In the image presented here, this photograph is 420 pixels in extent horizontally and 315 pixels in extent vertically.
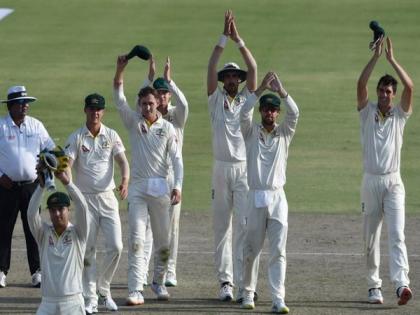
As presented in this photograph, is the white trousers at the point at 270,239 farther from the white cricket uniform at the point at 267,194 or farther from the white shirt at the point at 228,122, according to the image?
the white shirt at the point at 228,122

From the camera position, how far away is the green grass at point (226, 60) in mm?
22531

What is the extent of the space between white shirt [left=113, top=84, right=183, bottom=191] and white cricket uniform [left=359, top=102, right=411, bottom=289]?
7.05 feet

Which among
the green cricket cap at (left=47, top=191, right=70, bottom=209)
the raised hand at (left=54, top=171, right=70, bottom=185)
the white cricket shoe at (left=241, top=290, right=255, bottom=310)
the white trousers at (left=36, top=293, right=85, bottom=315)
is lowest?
the white cricket shoe at (left=241, top=290, right=255, bottom=310)

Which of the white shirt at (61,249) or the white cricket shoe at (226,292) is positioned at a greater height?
the white shirt at (61,249)

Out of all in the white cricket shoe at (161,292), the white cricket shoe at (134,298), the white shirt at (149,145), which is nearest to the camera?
the white cricket shoe at (134,298)

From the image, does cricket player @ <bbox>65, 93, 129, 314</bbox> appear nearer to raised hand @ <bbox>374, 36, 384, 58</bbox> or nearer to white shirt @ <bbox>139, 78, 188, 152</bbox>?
white shirt @ <bbox>139, 78, 188, 152</bbox>

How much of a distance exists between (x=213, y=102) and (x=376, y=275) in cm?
276

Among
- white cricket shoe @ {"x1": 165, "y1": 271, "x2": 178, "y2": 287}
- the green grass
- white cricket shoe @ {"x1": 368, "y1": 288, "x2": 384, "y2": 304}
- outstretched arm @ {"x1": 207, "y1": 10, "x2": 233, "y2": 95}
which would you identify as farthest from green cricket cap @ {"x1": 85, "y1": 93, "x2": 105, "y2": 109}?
the green grass

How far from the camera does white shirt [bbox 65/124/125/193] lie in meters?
14.2

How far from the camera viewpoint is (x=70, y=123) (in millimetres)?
26422

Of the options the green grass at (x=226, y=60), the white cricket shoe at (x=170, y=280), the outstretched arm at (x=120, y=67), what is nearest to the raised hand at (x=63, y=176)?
the outstretched arm at (x=120, y=67)

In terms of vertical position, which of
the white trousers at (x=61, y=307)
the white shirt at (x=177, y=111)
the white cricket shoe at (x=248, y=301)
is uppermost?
the white shirt at (x=177, y=111)

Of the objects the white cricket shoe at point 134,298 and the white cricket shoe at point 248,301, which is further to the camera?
the white cricket shoe at point 134,298

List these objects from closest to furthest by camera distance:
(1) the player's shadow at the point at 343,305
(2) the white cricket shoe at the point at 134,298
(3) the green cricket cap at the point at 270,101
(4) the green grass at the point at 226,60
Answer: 1. (3) the green cricket cap at the point at 270,101
2. (1) the player's shadow at the point at 343,305
3. (2) the white cricket shoe at the point at 134,298
4. (4) the green grass at the point at 226,60
